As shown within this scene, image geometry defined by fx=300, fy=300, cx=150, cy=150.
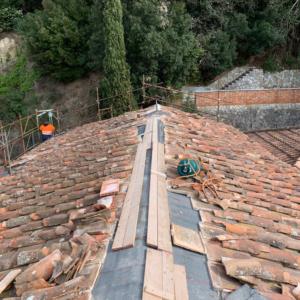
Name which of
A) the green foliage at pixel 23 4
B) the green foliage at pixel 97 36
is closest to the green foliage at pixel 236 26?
the green foliage at pixel 97 36

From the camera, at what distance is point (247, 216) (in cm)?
333

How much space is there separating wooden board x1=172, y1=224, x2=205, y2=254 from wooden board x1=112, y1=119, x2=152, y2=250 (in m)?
0.36

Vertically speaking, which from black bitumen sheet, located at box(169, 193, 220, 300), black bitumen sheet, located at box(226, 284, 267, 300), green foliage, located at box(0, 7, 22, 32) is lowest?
black bitumen sheet, located at box(226, 284, 267, 300)

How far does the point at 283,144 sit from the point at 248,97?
5841mm

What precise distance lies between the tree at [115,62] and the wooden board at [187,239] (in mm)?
10924

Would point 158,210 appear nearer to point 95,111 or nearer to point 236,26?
point 95,111

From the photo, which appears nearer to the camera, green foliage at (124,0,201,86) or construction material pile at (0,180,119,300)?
construction material pile at (0,180,119,300)

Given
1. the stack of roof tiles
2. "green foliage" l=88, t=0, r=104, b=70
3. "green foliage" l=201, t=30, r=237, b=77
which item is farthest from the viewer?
"green foliage" l=201, t=30, r=237, b=77

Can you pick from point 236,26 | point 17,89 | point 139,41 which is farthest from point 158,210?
point 17,89

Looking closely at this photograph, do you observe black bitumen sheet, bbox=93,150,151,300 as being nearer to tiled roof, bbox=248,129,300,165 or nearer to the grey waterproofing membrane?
the grey waterproofing membrane

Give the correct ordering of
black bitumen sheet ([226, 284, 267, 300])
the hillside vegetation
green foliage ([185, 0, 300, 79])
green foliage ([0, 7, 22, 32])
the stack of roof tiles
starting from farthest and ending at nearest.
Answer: green foliage ([0, 7, 22, 32]) < green foliage ([185, 0, 300, 79]) < the hillside vegetation < the stack of roof tiles < black bitumen sheet ([226, 284, 267, 300])

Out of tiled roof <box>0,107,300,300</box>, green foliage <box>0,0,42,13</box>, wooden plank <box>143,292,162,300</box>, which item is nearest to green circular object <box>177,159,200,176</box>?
tiled roof <box>0,107,300,300</box>

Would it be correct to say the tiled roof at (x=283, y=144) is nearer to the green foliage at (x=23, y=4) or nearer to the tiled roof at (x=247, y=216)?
the tiled roof at (x=247, y=216)

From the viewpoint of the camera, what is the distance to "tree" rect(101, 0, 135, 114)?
1257cm
